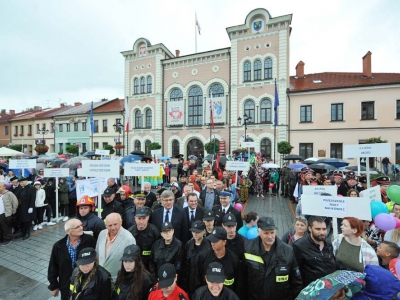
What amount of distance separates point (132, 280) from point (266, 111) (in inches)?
973

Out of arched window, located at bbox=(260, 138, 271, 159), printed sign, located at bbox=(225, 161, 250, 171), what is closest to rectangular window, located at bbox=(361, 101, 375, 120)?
arched window, located at bbox=(260, 138, 271, 159)

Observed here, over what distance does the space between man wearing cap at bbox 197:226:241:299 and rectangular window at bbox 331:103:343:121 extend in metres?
24.9

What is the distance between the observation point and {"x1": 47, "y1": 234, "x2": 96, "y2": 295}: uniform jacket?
336 cm

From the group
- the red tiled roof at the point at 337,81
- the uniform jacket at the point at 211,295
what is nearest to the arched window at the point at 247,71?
the red tiled roof at the point at 337,81

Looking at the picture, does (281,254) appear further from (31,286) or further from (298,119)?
(298,119)

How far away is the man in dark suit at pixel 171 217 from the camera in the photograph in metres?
4.64

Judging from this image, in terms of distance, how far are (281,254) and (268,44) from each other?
26320 mm

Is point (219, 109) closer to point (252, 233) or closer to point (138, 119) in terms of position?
point (138, 119)

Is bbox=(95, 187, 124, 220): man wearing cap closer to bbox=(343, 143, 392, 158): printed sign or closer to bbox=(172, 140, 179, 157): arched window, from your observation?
bbox=(343, 143, 392, 158): printed sign

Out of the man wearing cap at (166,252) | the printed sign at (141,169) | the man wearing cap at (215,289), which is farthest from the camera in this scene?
the printed sign at (141,169)

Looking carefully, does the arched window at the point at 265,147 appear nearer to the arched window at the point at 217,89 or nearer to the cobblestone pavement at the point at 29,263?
the arched window at the point at 217,89

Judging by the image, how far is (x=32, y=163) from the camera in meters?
9.84

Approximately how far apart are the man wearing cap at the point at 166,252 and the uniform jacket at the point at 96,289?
2.35 ft

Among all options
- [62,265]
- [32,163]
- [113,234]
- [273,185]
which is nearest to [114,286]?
[113,234]
